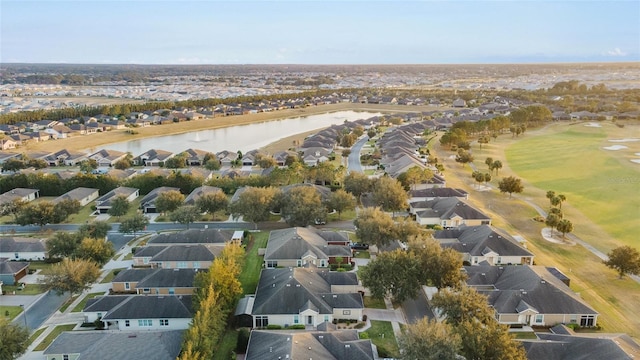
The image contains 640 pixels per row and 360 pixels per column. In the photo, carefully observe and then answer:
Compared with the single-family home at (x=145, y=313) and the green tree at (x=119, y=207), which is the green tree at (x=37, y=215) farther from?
the single-family home at (x=145, y=313)

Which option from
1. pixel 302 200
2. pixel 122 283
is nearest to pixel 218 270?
pixel 122 283

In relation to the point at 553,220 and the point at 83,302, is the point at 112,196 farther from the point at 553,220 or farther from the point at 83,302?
the point at 553,220

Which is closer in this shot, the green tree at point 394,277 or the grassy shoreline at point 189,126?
the green tree at point 394,277

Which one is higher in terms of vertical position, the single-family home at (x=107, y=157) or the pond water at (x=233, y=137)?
the single-family home at (x=107, y=157)

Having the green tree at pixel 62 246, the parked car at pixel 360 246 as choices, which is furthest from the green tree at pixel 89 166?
the parked car at pixel 360 246

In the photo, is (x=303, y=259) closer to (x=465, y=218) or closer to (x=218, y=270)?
(x=218, y=270)

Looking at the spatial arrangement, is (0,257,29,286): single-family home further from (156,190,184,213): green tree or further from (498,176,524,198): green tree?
(498,176,524,198): green tree

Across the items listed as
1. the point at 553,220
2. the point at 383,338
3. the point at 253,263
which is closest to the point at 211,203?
the point at 253,263
